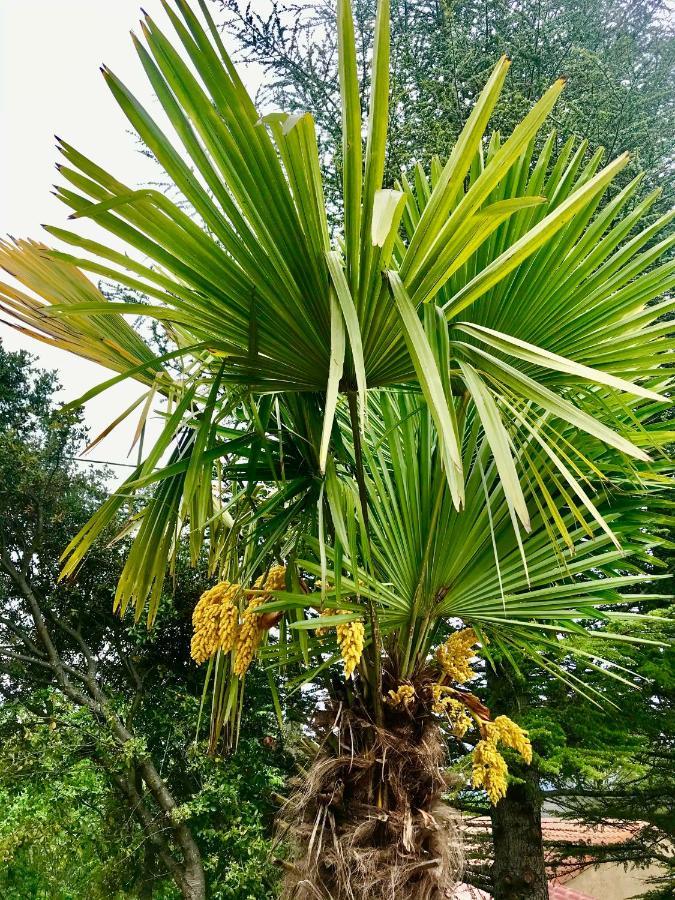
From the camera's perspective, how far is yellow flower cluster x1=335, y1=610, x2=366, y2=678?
1.64 m

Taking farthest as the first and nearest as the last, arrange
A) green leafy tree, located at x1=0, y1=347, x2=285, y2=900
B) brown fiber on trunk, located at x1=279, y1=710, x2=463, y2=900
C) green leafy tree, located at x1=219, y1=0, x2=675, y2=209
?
green leafy tree, located at x1=0, y1=347, x2=285, y2=900
green leafy tree, located at x1=219, y1=0, x2=675, y2=209
brown fiber on trunk, located at x1=279, y1=710, x2=463, y2=900

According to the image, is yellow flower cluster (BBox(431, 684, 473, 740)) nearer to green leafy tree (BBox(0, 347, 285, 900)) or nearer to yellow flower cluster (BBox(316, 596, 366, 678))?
yellow flower cluster (BBox(316, 596, 366, 678))

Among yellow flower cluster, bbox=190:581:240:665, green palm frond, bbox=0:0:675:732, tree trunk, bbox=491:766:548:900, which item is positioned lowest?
tree trunk, bbox=491:766:548:900

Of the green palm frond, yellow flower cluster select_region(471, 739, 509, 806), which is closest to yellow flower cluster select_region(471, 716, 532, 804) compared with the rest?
yellow flower cluster select_region(471, 739, 509, 806)

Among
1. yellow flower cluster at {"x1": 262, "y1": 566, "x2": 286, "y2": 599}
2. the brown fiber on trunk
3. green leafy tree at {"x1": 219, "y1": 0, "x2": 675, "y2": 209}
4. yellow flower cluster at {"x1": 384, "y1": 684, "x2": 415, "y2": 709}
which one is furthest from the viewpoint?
green leafy tree at {"x1": 219, "y1": 0, "x2": 675, "y2": 209}

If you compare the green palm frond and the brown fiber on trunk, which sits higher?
the green palm frond

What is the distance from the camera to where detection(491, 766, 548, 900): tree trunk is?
200 inches

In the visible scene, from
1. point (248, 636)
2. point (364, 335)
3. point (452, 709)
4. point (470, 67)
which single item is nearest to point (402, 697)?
point (452, 709)

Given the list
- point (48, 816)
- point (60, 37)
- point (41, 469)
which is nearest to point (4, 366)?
point (41, 469)

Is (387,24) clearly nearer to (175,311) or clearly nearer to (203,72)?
(203,72)

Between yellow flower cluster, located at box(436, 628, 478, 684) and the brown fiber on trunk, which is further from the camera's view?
yellow flower cluster, located at box(436, 628, 478, 684)

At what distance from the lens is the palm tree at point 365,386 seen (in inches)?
52.9

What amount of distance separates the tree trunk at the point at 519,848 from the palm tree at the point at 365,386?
3.52 meters

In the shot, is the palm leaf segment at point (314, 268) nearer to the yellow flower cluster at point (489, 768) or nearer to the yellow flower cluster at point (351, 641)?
the yellow flower cluster at point (351, 641)
